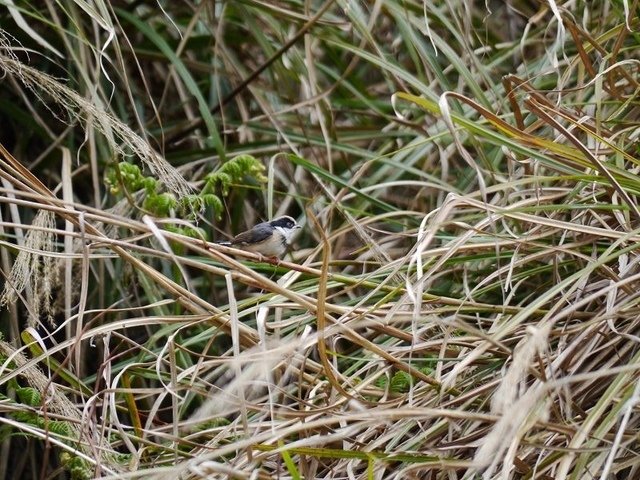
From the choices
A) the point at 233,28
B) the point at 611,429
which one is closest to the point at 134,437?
the point at 611,429

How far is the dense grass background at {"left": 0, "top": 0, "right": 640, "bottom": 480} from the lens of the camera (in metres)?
2.32

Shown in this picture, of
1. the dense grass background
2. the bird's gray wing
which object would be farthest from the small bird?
the dense grass background

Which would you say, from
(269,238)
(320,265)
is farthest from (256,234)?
(320,265)

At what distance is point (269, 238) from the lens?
3648 millimetres

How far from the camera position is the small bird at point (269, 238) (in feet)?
11.8

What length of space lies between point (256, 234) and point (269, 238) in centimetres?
10

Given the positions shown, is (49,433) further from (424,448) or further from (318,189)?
(318,189)

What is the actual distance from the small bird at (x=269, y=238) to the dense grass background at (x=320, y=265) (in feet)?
0.48

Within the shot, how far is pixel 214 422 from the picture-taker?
2957mm

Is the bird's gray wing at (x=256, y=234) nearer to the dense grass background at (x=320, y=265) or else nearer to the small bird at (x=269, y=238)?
the small bird at (x=269, y=238)

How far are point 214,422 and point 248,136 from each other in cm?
164

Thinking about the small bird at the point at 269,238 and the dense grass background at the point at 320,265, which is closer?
the dense grass background at the point at 320,265

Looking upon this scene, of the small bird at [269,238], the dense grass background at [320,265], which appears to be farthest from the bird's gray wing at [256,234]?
the dense grass background at [320,265]

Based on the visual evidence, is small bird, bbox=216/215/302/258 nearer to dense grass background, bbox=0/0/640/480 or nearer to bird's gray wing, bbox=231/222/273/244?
bird's gray wing, bbox=231/222/273/244
